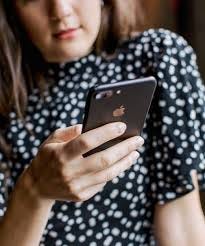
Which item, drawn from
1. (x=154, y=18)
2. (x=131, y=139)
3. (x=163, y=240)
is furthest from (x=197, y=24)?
(x=131, y=139)

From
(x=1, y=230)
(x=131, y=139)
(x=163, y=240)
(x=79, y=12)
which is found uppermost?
(x=79, y=12)

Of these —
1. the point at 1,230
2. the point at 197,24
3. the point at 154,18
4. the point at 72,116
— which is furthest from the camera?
the point at 154,18

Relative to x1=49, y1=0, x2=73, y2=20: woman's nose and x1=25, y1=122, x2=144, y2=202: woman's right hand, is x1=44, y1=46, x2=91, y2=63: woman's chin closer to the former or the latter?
x1=49, y1=0, x2=73, y2=20: woman's nose

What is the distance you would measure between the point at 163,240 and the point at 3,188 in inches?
11.1

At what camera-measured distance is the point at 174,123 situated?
930mm

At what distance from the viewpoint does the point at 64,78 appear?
92cm

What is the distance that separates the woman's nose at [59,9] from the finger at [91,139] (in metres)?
0.20

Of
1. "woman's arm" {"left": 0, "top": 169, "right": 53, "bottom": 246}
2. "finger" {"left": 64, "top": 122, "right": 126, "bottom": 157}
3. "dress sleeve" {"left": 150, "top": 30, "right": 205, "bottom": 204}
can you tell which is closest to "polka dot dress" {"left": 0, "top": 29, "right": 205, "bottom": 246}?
"dress sleeve" {"left": 150, "top": 30, "right": 205, "bottom": 204}

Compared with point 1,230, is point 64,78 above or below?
above

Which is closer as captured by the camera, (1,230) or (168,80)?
(1,230)

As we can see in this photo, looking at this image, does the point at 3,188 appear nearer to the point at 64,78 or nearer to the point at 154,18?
the point at 64,78

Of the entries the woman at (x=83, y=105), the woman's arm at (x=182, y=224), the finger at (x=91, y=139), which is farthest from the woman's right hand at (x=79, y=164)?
the woman's arm at (x=182, y=224)

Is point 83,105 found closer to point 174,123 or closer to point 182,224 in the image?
point 174,123

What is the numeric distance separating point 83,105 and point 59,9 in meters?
0.17
